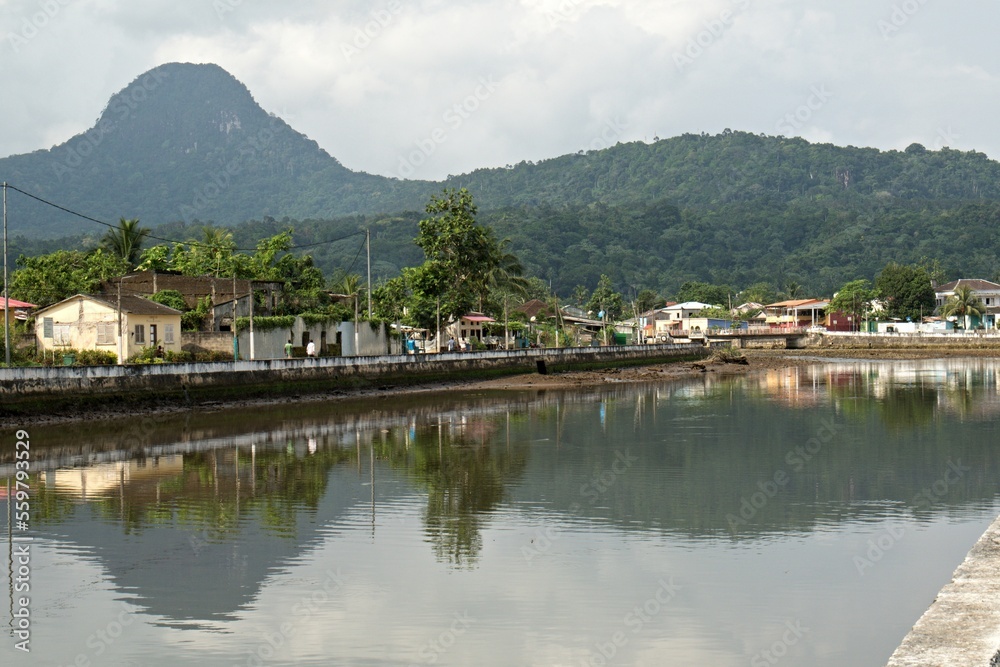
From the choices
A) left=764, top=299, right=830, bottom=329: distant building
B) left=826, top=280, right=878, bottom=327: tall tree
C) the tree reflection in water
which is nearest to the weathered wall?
left=826, top=280, right=878, bottom=327: tall tree

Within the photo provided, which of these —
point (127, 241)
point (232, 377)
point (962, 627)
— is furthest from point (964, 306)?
point (962, 627)

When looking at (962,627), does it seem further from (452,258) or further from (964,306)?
(964,306)

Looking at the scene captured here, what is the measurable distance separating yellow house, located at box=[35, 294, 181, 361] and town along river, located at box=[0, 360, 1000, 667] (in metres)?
13.0

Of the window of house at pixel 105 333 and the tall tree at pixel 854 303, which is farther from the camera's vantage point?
the tall tree at pixel 854 303

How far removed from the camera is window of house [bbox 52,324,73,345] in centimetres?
4712

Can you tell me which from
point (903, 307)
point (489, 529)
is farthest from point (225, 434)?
point (903, 307)

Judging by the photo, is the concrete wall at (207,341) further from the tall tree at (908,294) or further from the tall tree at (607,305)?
the tall tree at (908,294)

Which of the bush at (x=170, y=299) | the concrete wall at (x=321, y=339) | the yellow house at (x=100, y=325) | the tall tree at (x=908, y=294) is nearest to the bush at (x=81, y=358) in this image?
the yellow house at (x=100, y=325)

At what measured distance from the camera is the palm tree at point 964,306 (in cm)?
12281

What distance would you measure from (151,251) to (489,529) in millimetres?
61096

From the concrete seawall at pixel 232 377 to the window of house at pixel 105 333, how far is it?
7851 millimetres

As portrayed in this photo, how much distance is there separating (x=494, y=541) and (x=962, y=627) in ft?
28.9

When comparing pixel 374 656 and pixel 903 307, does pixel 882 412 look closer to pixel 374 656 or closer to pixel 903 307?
pixel 374 656

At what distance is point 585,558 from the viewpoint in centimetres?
1612
